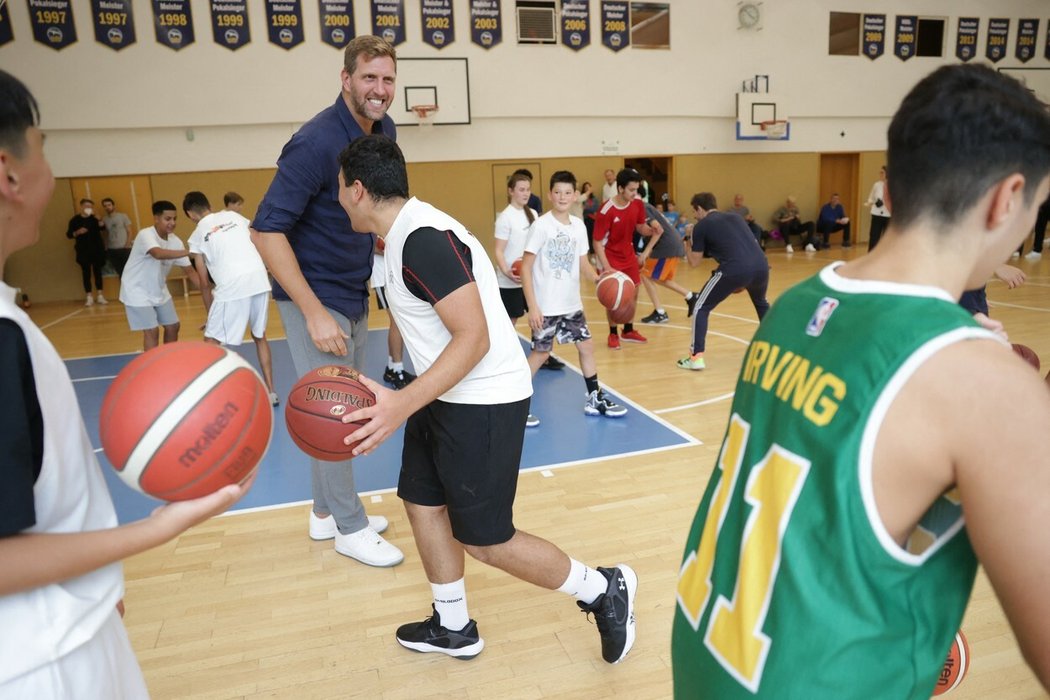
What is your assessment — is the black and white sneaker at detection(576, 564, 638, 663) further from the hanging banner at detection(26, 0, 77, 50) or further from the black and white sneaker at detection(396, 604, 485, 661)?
the hanging banner at detection(26, 0, 77, 50)

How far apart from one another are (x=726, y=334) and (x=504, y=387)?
6.48 meters

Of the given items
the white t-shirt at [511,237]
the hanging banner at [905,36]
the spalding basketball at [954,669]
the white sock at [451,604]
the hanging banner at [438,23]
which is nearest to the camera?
the spalding basketball at [954,669]

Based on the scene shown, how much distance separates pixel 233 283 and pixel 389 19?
33.5ft

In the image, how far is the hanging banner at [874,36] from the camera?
17656 millimetres

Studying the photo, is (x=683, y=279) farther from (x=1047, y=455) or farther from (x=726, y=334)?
(x=1047, y=455)

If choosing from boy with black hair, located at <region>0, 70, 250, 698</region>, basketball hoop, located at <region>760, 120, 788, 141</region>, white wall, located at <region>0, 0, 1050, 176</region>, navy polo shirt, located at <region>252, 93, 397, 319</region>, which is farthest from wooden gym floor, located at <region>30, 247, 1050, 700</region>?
basketball hoop, located at <region>760, 120, 788, 141</region>

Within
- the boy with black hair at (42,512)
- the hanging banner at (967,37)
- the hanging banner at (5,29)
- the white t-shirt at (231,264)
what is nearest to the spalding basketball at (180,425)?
the boy with black hair at (42,512)

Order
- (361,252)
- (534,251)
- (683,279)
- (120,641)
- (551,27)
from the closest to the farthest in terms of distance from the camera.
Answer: (120,641) < (361,252) < (534,251) < (683,279) < (551,27)

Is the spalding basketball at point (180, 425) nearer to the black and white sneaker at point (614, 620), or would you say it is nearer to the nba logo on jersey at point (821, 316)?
the nba logo on jersey at point (821, 316)

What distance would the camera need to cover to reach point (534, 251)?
571 cm

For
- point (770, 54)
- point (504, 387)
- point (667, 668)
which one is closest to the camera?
point (504, 387)

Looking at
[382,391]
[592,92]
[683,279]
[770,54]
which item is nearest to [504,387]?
[382,391]

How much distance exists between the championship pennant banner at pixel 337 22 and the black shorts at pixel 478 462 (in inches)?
537

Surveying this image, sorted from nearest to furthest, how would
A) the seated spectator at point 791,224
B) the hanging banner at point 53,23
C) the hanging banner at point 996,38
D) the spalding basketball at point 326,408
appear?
the spalding basketball at point 326,408 → the hanging banner at point 53,23 → the seated spectator at point 791,224 → the hanging banner at point 996,38
